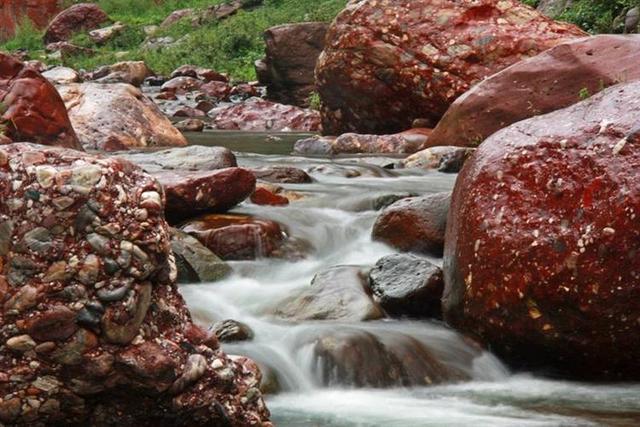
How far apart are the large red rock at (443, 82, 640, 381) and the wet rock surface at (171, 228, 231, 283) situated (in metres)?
1.47

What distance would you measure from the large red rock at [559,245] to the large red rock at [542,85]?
3.47m

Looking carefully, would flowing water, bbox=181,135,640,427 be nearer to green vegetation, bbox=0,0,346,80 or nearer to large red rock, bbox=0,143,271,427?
large red rock, bbox=0,143,271,427

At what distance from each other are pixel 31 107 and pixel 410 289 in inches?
176

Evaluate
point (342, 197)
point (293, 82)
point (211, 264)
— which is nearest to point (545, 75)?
point (342, 197)

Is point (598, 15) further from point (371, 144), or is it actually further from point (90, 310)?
point (90, 310)

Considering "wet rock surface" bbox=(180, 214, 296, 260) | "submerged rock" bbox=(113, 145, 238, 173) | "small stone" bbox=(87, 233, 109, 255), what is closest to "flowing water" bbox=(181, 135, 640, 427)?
"wet rock surface" bbox=(180, 214, 296, 260)

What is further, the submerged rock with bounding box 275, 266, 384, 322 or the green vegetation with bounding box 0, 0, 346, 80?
the green vegetation with bounding box 0, 0, 346, 80

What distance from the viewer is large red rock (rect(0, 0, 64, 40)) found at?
40031mm

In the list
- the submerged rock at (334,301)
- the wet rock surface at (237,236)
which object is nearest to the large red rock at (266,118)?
the wet rock surface at (237,236)

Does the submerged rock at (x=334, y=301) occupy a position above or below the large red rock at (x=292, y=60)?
below

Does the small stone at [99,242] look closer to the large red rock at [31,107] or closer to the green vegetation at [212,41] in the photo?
the large red rock at [31,107]

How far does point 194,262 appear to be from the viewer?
6.07 meters

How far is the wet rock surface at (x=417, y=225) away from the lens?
21.4ft

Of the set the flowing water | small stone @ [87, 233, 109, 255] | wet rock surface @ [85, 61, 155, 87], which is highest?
small stone @ [87, 233, 109, 255]
